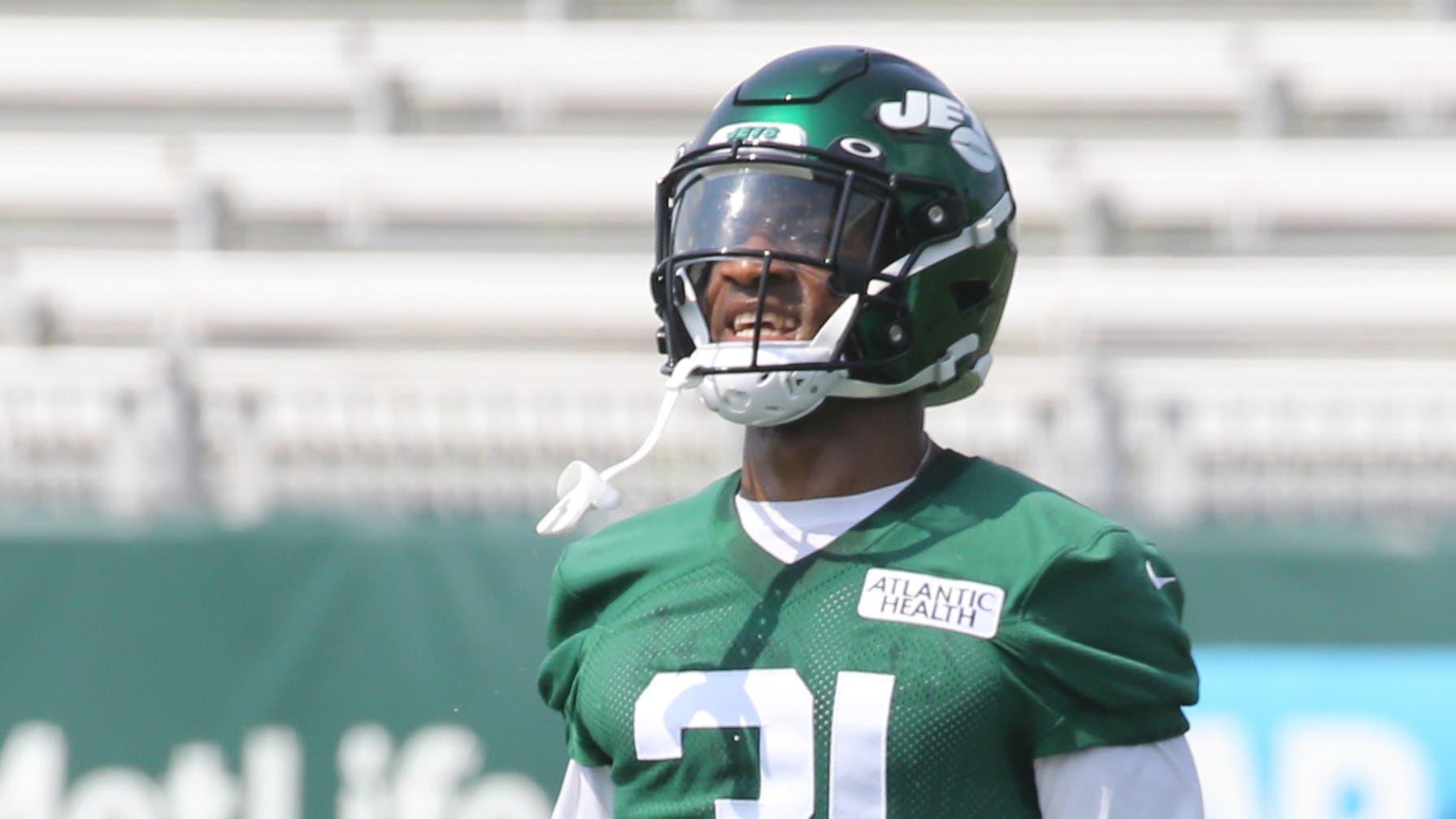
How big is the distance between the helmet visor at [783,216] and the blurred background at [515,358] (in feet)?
8.96

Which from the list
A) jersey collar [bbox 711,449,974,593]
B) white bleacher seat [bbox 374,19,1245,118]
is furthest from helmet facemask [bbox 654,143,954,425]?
white bleacher seat [bbox 374,19,1245,118]

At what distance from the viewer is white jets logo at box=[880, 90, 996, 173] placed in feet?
5.89

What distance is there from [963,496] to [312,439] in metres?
3.69

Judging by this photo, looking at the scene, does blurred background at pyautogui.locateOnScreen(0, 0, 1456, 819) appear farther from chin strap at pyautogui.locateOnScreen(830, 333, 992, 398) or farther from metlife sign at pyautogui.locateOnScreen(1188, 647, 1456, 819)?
chin strap at pyautogui.locateOnScreen(830, 333, 992, 398)

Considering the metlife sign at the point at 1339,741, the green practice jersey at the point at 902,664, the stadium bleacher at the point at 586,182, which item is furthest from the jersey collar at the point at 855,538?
the stadium bleacher at the point at 586,182

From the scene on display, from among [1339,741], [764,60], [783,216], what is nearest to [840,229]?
[783,216]

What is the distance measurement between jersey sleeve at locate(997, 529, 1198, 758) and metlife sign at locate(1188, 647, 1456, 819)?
2.58 metres

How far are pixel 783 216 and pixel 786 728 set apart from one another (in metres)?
0.42

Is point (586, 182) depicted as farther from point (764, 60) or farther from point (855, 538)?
point (855, 538)

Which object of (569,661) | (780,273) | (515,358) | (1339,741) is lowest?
(1339,741)

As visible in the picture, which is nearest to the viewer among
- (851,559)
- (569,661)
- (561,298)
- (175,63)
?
(851,559)

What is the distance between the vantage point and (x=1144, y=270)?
6359 mm

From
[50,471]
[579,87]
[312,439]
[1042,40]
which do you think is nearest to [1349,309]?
[1042,40]

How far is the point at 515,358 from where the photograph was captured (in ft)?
21.4
